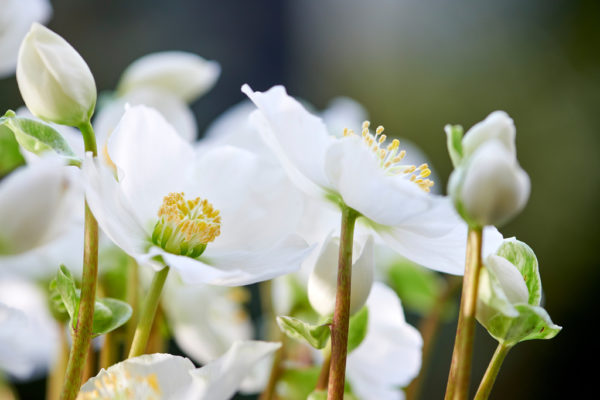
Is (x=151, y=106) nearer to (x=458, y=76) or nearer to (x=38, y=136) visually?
(x=38, y=136)

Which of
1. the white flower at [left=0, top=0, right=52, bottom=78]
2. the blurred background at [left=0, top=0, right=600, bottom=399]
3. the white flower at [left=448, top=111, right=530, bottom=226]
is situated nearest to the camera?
the white flower at [left=448, top=111, right=530, bottom=226]

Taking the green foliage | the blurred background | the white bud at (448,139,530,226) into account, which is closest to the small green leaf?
the green foliage

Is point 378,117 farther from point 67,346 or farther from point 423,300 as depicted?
point 67,346

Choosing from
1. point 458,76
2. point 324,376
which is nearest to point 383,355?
point 324,376

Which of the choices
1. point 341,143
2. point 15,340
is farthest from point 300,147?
point 15,340

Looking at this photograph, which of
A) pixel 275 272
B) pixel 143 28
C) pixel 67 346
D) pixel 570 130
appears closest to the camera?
pixel 275 272

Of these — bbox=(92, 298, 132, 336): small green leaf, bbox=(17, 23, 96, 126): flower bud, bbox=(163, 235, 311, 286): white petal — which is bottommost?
bbox=(92, 298, 132, 336): small green leaf

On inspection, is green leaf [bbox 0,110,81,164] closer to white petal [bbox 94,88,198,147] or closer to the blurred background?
white petal [bbox 94,88,198,147]
